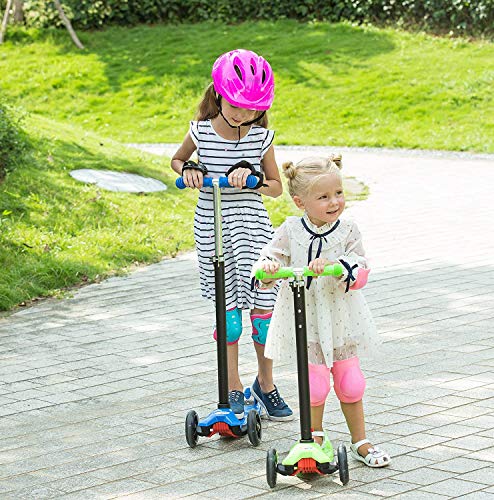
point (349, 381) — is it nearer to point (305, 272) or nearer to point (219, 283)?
point (305, 272)

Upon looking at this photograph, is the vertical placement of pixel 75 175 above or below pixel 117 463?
above

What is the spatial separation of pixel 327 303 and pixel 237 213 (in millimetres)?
859

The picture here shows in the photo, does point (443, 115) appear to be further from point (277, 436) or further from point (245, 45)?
point (277, 436)

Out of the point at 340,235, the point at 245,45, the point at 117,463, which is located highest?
the point at 245,45

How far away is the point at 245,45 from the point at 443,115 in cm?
658

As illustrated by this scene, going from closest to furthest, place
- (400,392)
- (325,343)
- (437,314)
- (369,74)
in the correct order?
(325,343), (400,392), (437,314), (369,74)

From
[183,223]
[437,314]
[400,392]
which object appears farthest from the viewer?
[183,223]

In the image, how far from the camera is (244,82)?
4.83m

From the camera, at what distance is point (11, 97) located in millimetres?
22109

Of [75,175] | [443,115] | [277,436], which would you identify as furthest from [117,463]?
[443,115]

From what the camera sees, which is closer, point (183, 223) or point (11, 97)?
point (183, 223)

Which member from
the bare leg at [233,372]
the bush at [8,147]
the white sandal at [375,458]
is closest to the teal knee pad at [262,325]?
the bare leg at [233,372]

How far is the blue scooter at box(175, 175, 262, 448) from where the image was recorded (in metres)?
4.71

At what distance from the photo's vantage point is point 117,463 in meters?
4.65
